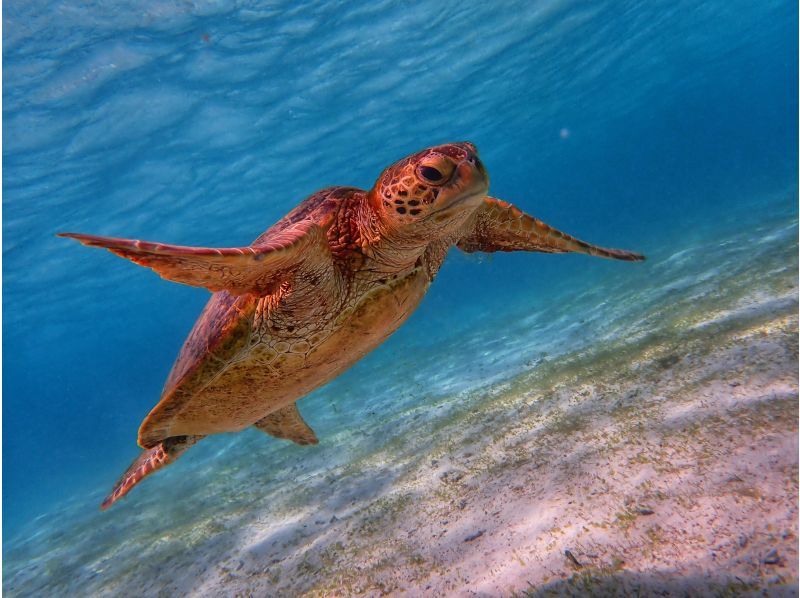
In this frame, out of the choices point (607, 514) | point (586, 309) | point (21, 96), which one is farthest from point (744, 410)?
point (21, 96)

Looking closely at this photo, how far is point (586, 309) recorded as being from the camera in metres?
12.1

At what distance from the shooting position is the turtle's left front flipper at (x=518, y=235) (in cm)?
384

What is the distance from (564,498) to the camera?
122 inches

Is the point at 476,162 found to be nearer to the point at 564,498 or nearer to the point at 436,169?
the point at 436,169

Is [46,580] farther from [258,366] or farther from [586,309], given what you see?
[586,309]

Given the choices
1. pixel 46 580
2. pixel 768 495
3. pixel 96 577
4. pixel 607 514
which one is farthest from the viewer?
pixel 46 580

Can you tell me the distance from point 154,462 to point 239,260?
10.4ft

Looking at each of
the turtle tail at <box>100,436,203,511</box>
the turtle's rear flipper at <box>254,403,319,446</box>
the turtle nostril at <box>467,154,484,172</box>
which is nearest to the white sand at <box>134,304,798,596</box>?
the turtle's rear flipper at <box>254,403,319,446</box>

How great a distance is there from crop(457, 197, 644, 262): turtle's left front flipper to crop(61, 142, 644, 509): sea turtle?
0.05 feet

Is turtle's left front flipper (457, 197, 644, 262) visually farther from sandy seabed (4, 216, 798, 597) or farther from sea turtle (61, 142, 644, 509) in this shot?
sandy seabed (4, 216, 798, 597)

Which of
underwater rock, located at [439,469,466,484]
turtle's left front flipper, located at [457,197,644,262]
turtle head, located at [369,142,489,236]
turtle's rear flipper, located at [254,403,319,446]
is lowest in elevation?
underwater rock, located at [439,469,466,484]

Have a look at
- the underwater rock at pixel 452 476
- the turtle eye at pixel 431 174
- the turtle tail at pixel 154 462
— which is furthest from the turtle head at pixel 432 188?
the turtle tail at pixel 154 462

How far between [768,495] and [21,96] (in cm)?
1712

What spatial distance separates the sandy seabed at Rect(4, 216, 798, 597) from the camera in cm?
232
